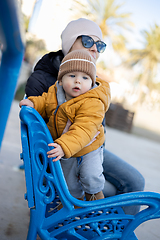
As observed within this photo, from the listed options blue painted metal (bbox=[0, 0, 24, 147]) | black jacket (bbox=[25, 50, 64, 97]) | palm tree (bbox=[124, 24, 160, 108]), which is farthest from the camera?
palm tree (bbox=[124, 24, 160, 108])

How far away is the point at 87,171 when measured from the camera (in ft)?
3.82

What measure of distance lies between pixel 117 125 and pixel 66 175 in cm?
1057

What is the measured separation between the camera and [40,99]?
4.12ft

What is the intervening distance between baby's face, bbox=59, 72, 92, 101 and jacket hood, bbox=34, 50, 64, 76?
1.31 feet

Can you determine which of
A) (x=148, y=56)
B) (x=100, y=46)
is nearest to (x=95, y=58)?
(x=100, y=46)

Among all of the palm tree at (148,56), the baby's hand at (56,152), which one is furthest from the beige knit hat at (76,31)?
the palm tree at (148,56)

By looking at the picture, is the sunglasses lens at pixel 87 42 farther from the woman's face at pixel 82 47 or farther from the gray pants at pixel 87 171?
the gray pants at pixel 87 171

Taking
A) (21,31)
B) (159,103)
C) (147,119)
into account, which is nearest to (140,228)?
(21,31)

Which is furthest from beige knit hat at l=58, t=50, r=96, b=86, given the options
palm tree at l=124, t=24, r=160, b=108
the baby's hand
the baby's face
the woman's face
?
palm tree at l=124, t=24, r=160, b=108

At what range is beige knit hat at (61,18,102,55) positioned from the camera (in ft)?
5.02

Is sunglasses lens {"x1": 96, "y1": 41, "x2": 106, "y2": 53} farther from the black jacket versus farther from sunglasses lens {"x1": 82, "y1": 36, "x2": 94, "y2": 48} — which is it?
the black jacket

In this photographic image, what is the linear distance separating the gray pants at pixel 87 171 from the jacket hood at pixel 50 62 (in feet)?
2.22

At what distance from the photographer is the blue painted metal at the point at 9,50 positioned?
18.1 inches

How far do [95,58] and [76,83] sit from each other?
1.42 feet
